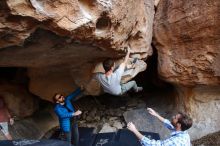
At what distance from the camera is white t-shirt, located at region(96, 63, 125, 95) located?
161 inches

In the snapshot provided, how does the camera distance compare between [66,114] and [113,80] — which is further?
[66,114]

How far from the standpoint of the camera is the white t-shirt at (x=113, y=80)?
408 cm

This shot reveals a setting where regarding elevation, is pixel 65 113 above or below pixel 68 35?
below

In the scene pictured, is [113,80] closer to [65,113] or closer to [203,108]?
[65,113]

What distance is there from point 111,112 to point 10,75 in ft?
5.59

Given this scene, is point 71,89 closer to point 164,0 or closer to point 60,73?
point 60,73

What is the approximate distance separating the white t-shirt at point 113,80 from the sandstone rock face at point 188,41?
42.9 inches

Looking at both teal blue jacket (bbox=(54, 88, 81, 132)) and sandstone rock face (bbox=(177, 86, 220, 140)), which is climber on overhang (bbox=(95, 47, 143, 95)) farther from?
sandstone rock face (bbox=(177, 86, 220, 140))

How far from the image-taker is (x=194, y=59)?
15.7ft

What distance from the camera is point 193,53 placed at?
4.78 metres

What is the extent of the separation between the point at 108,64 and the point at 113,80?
35cm

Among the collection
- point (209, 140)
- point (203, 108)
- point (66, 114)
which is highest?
point (66, 114)

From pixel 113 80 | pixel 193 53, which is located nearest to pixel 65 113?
pixel 113 80

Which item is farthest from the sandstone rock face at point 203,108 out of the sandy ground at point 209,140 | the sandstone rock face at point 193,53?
the sandy ground at point 209,140
